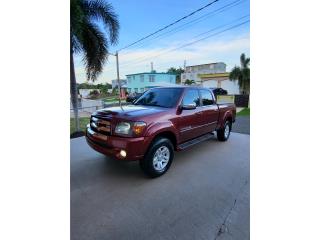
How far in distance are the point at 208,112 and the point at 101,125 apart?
8.58 ft

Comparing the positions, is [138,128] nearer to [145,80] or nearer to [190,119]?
[190,119]

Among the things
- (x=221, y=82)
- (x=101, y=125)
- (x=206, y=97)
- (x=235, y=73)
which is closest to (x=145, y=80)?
(x=221, y=82)

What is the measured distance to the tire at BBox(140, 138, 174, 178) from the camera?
3.33 metres

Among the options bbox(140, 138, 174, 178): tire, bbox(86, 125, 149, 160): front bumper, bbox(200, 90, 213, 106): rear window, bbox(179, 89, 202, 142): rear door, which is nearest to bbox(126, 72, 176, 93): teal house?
bbox(200, 90, 213, 106): rear window

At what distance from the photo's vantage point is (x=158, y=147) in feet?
11.2

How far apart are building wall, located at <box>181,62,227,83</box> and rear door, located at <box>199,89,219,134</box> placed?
40093 mm

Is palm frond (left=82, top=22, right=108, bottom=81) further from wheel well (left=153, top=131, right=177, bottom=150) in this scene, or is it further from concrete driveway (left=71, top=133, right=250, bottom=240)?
wheel well (left=153, top=131, right=177, bottom=150)

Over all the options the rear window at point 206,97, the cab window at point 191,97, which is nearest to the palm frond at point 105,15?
the rear window at point 206,97
